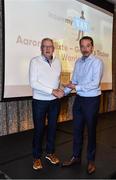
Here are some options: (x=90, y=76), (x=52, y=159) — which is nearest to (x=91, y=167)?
(x=52, y=159)

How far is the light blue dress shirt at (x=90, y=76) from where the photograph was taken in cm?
220

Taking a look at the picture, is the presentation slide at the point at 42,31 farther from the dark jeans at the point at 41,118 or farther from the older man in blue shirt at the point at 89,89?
the older man in blue shirt at the point at 89,89

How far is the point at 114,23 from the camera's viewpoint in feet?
17.8

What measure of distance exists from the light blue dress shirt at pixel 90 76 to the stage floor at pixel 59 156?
0.77m

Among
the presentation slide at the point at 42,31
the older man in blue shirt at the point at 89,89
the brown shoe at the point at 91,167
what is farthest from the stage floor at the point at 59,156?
the presentation slide at the point at 42,31

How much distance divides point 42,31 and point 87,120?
74.5 inches

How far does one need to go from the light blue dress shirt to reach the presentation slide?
4.13 ft

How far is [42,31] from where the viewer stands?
3609mm

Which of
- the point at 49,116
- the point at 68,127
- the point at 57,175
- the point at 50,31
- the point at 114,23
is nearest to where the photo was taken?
the point at 57,175

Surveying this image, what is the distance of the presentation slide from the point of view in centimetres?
319

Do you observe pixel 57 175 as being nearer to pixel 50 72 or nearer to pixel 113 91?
pixel 50 72

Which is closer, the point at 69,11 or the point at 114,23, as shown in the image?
the point at 69,11

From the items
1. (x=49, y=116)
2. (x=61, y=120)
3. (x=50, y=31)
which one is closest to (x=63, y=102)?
(x=61, y=120)

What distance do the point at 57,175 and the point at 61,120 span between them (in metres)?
2.16
